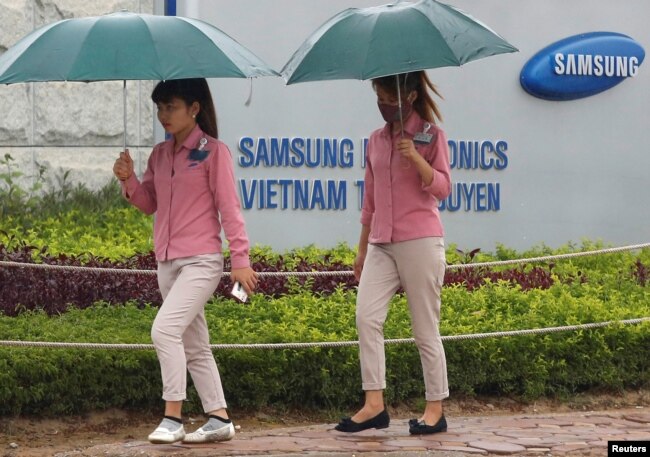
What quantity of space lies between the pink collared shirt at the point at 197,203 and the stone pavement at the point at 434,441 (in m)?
0.88

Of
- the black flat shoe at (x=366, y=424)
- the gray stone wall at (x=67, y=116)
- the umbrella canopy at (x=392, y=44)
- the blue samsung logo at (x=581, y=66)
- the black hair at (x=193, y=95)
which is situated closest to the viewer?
the umbrella canopy at (x=392, y=44)

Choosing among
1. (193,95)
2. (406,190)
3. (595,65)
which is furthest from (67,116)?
(406,190)

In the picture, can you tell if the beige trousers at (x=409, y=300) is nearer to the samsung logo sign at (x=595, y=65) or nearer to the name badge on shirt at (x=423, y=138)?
the name badge on shirt at (x=423, y=138)

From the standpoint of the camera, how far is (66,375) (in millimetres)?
7047

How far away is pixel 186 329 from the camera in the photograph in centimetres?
641

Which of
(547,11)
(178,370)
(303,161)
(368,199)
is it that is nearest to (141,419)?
(178,370)

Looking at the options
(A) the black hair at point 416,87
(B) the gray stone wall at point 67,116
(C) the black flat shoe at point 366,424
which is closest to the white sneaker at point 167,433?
(C) the black flat shoe at point 366,424

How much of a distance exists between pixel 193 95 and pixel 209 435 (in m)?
1.57

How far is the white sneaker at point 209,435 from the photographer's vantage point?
6324 mm

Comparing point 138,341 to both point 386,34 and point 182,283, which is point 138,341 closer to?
point 182,283

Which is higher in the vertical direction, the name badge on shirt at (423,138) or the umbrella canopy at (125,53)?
the umbrella canopy at (125,53)

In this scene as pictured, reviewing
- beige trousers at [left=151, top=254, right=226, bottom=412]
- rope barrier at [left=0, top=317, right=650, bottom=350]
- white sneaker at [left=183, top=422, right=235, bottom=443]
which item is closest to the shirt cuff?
beige trousers at [left=151, top=254, right=226, bottom=412]

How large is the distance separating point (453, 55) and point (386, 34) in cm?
34

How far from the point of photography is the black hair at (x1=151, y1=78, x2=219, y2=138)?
20.9 ft
